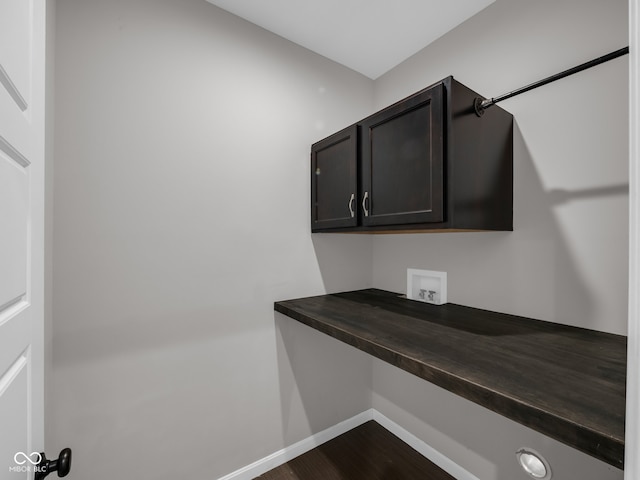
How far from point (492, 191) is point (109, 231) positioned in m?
1.72

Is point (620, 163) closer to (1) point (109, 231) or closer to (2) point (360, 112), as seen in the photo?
(2) point (360, 112)

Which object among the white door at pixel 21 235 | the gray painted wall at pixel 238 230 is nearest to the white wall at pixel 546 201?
the gray painted wall at pixel 238 230

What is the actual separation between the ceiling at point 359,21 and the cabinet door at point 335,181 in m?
0.62

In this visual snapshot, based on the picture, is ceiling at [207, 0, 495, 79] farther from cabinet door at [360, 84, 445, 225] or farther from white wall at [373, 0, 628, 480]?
cabinet door at [360, 84, 445, 225]

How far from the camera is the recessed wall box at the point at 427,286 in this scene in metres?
1.69

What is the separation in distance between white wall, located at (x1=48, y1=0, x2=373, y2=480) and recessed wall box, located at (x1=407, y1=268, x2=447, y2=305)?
0.57 meters

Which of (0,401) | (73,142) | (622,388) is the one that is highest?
(73,142)

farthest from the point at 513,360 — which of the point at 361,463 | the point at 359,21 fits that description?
the point at 359,21

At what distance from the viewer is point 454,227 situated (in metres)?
1.16

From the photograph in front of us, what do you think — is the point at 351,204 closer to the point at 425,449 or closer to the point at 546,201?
the point at 546,201

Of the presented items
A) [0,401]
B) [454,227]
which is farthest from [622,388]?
[0,401]

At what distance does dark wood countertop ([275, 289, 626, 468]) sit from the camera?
63 centimetres

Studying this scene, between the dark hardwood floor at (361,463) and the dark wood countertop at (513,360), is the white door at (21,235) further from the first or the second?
the dark hardwood floor at (361,463)

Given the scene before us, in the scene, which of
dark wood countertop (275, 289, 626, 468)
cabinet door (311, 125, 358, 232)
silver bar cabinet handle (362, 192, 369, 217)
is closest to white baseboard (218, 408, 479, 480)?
dark wood countertop (275, 289, 626, 468)
